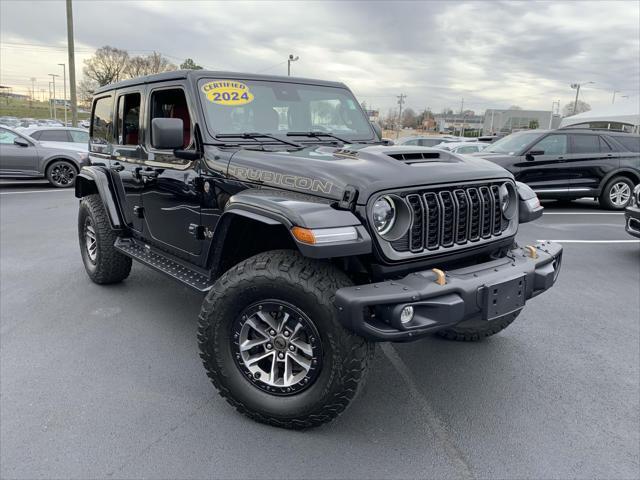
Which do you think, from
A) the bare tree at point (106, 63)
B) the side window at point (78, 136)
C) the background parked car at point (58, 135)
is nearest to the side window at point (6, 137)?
the background parked car at point (58, 135)

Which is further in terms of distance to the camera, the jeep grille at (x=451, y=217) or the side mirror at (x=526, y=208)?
the side mirror at (x=526, y=208)

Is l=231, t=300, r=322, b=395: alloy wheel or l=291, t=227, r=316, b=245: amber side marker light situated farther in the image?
l=231, t=300, r=322, b=395: alloy wheel

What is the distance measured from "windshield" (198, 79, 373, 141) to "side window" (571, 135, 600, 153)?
7.39 metres

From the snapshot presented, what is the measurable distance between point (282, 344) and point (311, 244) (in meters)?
0.67

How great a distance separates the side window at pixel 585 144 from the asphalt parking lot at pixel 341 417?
20.0 ft

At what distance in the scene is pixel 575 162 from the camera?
9852mm

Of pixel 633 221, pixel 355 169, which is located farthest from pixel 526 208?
pixel 633 221

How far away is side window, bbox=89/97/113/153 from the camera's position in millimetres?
4742

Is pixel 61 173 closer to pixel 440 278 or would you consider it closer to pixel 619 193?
pixel 440 278

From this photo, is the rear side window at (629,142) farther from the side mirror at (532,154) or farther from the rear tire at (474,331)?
the rear tire at (474,331)

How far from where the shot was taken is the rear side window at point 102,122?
4.74 m

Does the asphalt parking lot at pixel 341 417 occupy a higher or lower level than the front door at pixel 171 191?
lower

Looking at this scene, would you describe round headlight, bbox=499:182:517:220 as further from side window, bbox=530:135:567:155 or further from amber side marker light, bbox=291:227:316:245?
side window, bbox=530:135:567:155

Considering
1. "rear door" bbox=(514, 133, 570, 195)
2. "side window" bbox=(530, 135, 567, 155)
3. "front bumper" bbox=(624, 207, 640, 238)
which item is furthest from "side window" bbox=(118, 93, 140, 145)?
"side window" bbox=(530, 135, 567, 155)
